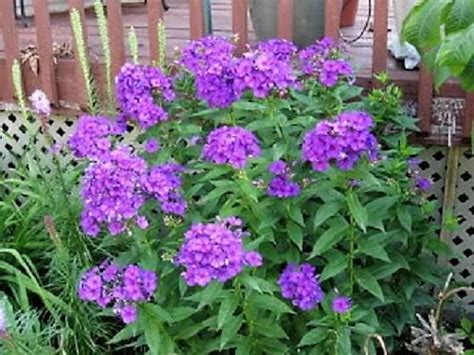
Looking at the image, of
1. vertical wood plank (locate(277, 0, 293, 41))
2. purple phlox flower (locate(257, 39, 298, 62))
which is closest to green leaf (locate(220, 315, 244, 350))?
purple phlox flower (locate(257, 39, 298, 62))

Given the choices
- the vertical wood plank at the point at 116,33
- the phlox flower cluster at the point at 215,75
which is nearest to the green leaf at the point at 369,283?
the phlox flower cluster at the point at 215,75

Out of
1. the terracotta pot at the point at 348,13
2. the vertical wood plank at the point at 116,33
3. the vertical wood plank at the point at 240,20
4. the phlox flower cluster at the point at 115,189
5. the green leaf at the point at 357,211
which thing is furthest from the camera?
the terracotta pot at the point at 348,13

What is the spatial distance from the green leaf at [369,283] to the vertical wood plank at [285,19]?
115 cm

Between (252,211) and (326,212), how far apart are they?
0.22 metres

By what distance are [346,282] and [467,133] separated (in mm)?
937

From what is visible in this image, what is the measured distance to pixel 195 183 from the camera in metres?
2.50

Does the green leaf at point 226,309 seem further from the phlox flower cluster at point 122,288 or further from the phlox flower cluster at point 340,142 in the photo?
the phlox flower cluster at point 340,142

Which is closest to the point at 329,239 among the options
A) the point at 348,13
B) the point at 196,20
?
the point at 196,20

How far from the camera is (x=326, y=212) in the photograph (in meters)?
2.28

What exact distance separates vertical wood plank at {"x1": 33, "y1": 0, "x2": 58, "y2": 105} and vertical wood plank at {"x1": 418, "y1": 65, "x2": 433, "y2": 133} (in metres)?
1.55

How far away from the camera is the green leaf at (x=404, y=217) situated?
2502 mm

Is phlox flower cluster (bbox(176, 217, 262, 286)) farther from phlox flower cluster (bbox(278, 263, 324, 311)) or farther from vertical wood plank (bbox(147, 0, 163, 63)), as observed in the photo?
vertical wood plank (bbox(147, 0, 163, 63))

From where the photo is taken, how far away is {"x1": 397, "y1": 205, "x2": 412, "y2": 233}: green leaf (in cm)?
250

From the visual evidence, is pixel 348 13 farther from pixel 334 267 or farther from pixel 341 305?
pixel 341 305
